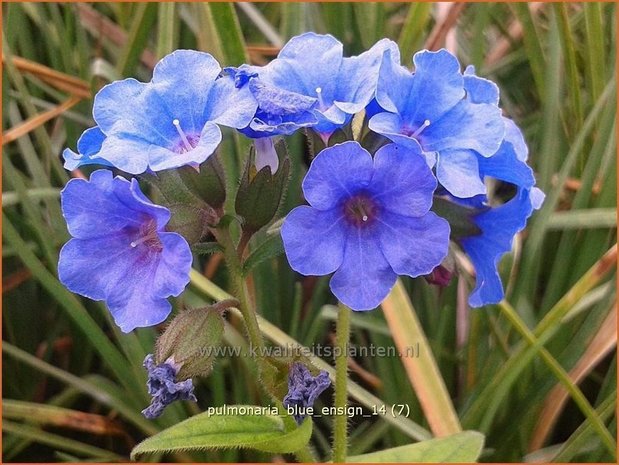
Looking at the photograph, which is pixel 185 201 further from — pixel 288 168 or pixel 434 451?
pixel 434 451

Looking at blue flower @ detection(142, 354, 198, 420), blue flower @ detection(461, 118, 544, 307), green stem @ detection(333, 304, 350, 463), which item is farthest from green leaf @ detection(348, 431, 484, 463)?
blue flower @ detection(142, 354, 198, 420)

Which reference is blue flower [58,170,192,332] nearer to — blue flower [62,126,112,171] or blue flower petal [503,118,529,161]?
blue flower [62,126,112,171]

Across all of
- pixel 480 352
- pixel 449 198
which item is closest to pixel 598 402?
pixel 480 352

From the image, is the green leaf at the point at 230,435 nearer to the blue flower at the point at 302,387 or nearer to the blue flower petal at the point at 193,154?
the blue flower at the point at 302,387

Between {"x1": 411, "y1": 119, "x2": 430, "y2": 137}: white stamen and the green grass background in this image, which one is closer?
{"x1": 411, "y1": 119, "x2": 430, "y2": 137}: white stamen

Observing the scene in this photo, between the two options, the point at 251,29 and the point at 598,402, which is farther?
the point at 251,29

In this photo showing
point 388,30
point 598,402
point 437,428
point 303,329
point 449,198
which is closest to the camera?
point 449,198

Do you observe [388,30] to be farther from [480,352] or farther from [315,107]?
[315,107]
